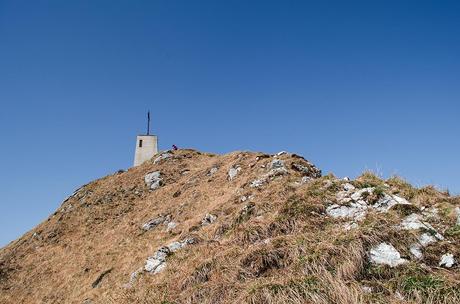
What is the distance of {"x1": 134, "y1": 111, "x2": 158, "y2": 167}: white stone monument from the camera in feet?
141

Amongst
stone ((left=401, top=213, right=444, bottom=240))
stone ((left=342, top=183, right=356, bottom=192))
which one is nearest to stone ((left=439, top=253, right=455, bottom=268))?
stone ((left=401, top=213, right=444, bottom=240))

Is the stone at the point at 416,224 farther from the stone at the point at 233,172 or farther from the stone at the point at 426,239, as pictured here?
the stone at the point at 233,172

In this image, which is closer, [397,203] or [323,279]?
[323,279]

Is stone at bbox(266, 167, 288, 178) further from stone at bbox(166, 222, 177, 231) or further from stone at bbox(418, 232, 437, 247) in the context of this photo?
stone at bbox(418, 232, 437, 247)

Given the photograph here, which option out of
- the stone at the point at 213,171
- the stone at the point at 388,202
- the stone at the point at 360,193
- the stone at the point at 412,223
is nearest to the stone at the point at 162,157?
the stone at the point at 213,171

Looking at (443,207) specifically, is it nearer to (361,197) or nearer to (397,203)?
(397,203)

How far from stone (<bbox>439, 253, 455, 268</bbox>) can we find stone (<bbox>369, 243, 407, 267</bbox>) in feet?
2.62

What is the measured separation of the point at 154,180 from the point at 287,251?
83.5 ft

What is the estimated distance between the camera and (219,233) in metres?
14.0

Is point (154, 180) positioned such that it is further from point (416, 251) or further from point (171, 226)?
point (416, 251)

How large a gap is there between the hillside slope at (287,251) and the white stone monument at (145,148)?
756 inches

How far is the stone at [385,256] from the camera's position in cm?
846

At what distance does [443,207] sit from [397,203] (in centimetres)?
125

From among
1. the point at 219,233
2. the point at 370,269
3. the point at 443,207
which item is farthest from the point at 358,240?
the point at 219,233
